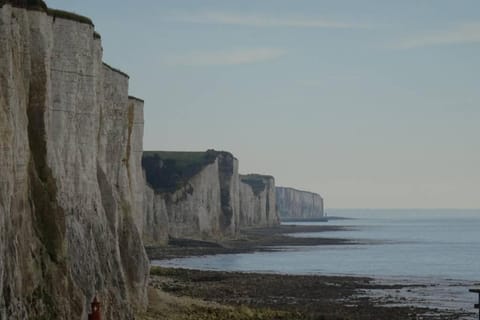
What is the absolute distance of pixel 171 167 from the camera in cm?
10875

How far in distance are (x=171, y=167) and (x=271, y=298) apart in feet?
204

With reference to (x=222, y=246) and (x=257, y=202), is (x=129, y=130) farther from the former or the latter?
(x=257, y=202)

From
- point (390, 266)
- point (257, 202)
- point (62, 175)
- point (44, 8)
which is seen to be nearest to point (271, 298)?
point (62, 175)

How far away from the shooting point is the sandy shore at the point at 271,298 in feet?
127

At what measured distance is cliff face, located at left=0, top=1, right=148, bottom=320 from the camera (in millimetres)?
24031

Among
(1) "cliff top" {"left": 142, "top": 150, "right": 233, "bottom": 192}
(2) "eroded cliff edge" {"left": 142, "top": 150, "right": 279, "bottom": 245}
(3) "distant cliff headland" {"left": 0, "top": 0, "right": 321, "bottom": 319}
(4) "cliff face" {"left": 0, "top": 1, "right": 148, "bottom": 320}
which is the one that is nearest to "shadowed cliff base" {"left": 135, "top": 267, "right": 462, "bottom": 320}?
(3) "distant cliff headland" {"left": 0, "top": 0, "right": 321, "bottom": 319}

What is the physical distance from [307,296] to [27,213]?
2619cm

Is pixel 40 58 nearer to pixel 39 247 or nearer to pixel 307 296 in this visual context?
pixel 39 247

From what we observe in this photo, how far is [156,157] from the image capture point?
10588 centimetres

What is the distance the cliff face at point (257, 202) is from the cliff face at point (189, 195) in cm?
2138

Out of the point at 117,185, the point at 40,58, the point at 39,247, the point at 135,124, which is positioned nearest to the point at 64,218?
the point at 39,247

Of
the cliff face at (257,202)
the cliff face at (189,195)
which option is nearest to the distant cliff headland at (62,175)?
the cliff face at (189,195)

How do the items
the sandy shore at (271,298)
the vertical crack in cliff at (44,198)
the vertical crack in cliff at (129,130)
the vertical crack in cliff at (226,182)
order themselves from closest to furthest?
the vertical crack in cliff at (44,198) → the sandy shore at (271,298) → the vertical crack in cliff at (129,130) → the vertical crack in cliff at (226,182)

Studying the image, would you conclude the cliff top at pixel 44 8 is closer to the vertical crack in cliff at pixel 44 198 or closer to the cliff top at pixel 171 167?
the vertical crack in cliff at pixel 44 198
